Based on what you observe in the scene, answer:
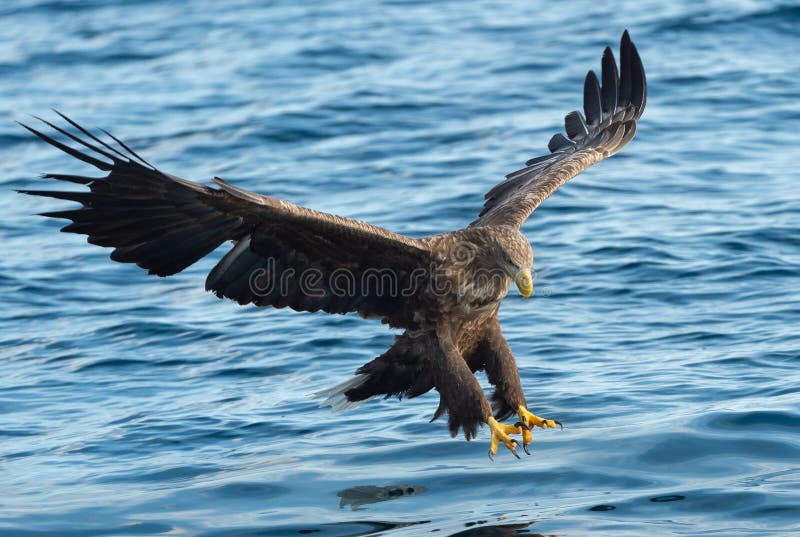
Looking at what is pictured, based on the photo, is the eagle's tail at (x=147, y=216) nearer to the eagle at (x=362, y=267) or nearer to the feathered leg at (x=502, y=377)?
the eagle at (x=362, y=267)

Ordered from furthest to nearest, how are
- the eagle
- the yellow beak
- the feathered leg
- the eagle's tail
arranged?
the feathered leg, the yellow beak, the eagle, the eagle's tail

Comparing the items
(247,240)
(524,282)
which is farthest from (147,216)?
(524,282)

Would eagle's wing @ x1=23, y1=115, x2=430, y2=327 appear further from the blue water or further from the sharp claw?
the blue water

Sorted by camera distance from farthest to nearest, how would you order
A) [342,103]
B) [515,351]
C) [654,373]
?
[342,103]
[515,351]
[654,373]

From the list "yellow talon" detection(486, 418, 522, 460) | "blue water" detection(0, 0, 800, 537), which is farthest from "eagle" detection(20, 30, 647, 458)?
"blue water" detection(0, 0, 800, 537)

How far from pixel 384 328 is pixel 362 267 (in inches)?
90.2

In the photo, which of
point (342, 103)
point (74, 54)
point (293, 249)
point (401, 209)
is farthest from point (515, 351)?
point (74, 54)

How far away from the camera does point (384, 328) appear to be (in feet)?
28.3

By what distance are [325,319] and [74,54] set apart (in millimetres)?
8771

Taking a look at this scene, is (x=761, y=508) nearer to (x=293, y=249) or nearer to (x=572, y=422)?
(x=572, y=422)

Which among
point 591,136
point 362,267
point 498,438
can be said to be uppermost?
point 591,136

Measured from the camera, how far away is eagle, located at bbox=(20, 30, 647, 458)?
5621 millimetres

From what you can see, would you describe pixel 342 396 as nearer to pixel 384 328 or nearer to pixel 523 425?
pixel 523 425

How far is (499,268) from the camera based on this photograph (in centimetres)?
614
